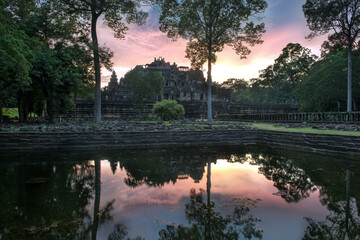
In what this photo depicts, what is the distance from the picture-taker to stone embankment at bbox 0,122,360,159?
7328mm

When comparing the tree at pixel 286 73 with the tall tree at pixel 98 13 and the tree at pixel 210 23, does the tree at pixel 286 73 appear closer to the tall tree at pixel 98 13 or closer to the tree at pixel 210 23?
the tree at pixel 210 23

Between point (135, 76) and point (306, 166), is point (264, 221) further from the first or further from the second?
point (135, 76)

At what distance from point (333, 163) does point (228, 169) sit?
9.93ft

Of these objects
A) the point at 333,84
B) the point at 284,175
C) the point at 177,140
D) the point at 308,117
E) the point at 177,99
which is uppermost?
the point at 333,84

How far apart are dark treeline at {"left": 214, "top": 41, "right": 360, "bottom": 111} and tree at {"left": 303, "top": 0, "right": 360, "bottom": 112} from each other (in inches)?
72.7

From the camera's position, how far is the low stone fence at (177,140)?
23.9 feet

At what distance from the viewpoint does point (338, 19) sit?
18203mm

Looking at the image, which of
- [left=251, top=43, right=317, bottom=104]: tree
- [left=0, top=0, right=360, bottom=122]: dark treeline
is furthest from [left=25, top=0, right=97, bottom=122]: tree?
[left=251, top=43, right=317, bottom=104]: tree

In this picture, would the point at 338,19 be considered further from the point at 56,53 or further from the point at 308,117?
the point at 56,53

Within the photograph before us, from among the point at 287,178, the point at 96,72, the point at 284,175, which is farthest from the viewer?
the point at 96,72

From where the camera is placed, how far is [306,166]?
567cm

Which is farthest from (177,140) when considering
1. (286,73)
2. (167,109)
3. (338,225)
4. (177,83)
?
(286,73)

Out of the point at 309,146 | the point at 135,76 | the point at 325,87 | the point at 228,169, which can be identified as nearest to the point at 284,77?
the point at 325,87

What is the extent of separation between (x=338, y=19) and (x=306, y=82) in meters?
11.3
